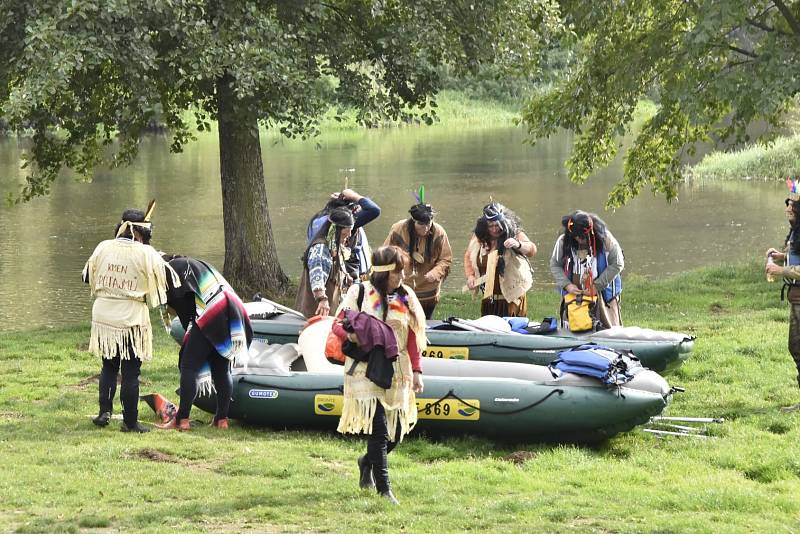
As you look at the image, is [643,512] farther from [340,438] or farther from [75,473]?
[75,473]

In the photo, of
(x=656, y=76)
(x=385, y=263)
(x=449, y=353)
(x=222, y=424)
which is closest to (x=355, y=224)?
(x=449, y=353)

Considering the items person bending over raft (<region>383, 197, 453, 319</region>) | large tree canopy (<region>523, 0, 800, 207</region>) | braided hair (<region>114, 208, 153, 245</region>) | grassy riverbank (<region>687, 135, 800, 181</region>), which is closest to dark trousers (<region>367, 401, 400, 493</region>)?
braided hair (<region>114, 208, 153, 245</region>)

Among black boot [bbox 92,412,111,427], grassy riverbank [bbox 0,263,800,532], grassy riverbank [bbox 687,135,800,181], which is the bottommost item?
grassy riverbank [bbox 0,263,800,532]

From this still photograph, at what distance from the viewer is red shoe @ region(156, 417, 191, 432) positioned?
8500 mm

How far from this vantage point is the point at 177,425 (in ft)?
28.0

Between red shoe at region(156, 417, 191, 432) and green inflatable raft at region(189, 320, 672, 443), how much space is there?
326 millimetres

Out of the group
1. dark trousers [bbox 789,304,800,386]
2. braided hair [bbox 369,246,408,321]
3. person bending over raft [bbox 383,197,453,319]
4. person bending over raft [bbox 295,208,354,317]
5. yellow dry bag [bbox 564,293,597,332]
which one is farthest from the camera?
person bending over raft [bbox 383,197,453,319]

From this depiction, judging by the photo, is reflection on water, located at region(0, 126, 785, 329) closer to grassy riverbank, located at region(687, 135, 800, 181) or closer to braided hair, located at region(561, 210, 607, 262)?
grassy riverbank, located at region(687, 135, 800, 181)

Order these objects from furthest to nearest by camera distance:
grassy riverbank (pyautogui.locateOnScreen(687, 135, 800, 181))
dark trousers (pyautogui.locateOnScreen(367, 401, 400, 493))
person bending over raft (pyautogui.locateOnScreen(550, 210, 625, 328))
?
grassy riverbank (pyautogui.locateOnScreen(687, 135, 800, 181)), person bending over raft (pyautogui.locateOnScreen(550, 210, 625, 328)), dark trousers (pyautogui.locateOnScreen(367, 401, 400, 493))

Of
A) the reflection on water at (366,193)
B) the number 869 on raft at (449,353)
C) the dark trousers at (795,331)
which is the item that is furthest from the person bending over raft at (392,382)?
the reflection on water at (366,193)

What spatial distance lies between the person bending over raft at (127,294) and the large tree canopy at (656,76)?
813cm

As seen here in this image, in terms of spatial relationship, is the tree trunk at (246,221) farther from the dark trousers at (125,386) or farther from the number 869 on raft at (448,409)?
the number 869 on raft at (448,409)

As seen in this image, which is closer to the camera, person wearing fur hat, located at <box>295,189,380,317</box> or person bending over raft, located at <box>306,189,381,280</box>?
person wearing fur hat, located at <box>295,189,380,317</box>

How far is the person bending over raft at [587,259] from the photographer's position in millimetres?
10148
